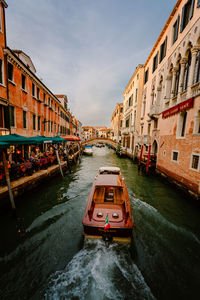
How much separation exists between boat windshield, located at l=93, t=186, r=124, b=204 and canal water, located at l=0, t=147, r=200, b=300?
1298 mm

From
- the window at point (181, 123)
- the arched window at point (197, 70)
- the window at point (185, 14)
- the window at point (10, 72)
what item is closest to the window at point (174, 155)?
the window at point (181, 123)

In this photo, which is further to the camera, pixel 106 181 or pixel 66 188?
pixel 66 188

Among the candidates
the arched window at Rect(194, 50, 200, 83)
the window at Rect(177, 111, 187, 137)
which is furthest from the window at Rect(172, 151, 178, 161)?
the arched window at Rect(194, 50, 200, 83)

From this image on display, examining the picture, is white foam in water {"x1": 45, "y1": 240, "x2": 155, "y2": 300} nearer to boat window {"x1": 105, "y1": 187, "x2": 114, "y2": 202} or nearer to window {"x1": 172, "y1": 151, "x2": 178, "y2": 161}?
boat window {"x1": 105, "y1": 187, "x2": 114, "y2": 202}

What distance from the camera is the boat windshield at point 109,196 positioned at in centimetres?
475

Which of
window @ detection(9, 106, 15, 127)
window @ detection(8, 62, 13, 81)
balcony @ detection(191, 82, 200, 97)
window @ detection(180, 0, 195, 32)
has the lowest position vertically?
window @ detection(9, 106, 15, 127)

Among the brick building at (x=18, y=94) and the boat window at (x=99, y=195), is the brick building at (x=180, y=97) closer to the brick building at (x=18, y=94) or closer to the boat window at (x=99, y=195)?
the boat window at (x=99, y=195)

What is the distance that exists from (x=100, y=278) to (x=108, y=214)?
4.78 feet

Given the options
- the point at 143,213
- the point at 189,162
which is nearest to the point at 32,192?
the point at 143,213

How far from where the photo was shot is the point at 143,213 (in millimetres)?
6297

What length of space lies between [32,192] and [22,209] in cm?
169

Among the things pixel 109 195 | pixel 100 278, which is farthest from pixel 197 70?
pixel 100 278

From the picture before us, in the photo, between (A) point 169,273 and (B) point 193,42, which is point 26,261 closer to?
(A) point 169,273

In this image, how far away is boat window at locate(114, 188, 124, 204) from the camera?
185 inches
